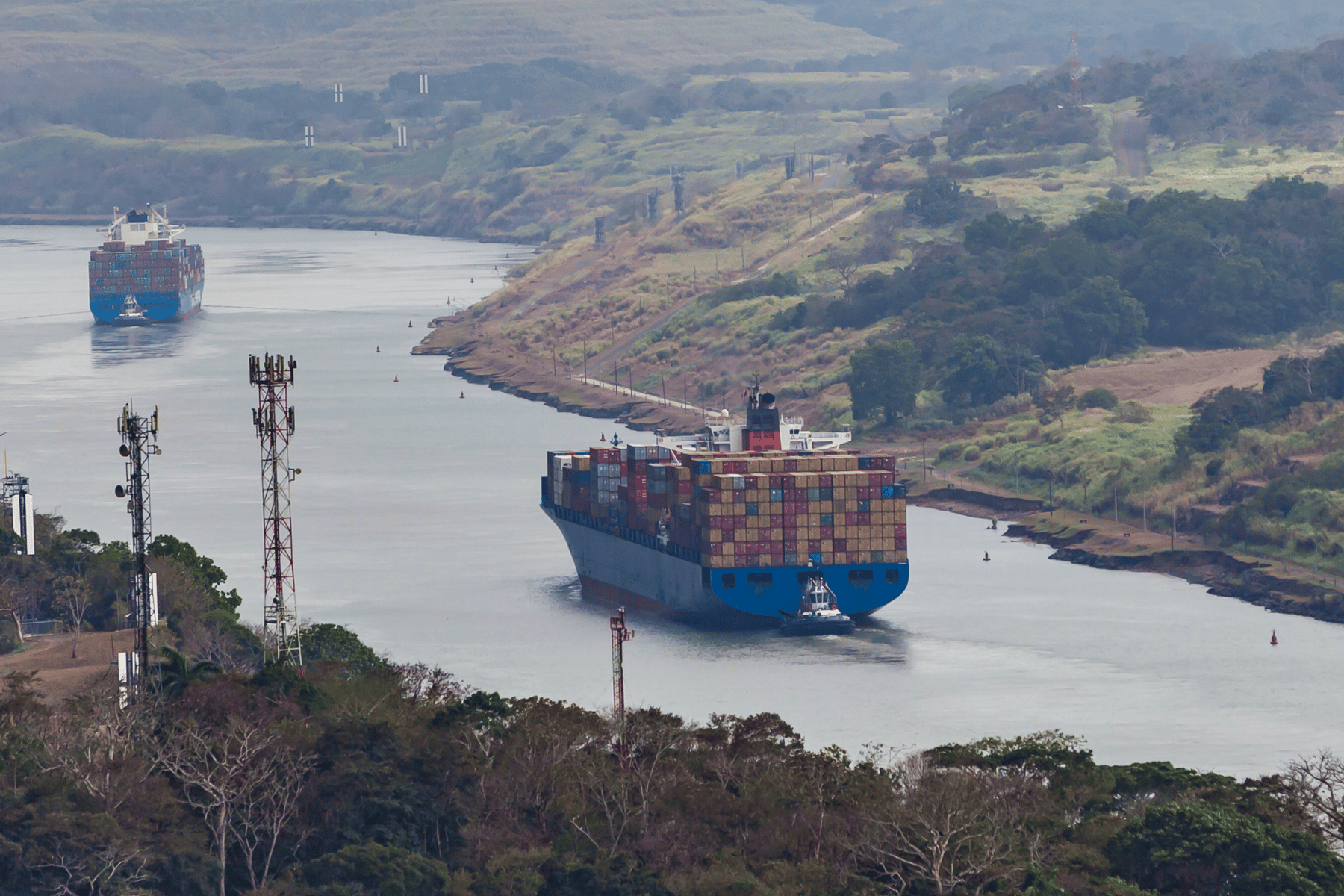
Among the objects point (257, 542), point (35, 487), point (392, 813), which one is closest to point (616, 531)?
point (257, 542)

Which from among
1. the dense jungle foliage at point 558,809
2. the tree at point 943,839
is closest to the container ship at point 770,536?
the dense jungle foliage at point 558,809

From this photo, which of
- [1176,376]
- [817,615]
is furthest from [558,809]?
[1176,376]

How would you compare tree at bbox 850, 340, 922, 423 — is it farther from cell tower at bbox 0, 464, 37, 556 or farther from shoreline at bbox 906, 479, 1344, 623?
cell tower at bbox 0, 464, 37, 556

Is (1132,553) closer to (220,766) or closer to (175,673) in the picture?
(175,673)

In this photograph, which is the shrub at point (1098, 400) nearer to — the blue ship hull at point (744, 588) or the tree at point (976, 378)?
the tree at point (976, 378)

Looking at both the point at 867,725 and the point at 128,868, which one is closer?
the point at 128,868

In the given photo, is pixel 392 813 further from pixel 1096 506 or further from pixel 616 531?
pixel 1096 506
